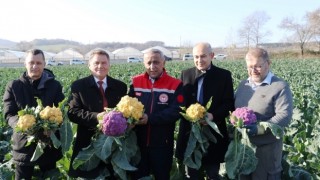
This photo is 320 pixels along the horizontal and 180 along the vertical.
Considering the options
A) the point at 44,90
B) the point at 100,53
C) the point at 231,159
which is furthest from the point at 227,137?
the point at 44,90

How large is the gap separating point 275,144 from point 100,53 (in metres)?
2.23

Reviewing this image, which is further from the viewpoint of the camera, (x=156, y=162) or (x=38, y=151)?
(x=156, y=162)

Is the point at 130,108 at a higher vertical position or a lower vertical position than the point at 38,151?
higher

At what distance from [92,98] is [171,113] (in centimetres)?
94

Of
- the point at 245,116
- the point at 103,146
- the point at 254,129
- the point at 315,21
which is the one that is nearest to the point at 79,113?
the point at 103,146

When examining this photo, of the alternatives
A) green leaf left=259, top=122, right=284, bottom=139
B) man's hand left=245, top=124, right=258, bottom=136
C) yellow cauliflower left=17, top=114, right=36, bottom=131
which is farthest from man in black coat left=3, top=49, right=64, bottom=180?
green leaf left=259, top=122, right=284, bottom=139

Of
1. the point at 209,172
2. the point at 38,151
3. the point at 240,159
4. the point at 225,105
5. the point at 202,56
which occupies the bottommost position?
the point at 209,172

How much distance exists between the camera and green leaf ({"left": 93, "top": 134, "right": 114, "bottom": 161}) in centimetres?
374

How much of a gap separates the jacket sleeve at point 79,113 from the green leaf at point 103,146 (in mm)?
210

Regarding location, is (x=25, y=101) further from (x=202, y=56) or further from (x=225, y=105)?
(x=225, y=105)

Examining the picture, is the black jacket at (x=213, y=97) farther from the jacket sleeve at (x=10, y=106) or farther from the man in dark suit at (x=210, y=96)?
the jacket sleeve at (x=10, y=106)

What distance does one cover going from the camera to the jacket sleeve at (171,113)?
155 inches

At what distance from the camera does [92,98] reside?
4.09 m

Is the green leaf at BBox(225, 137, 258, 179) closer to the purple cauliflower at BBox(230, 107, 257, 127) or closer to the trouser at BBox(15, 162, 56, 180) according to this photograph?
the purple cauliflower at BBox(230, 107, 257, 127)
